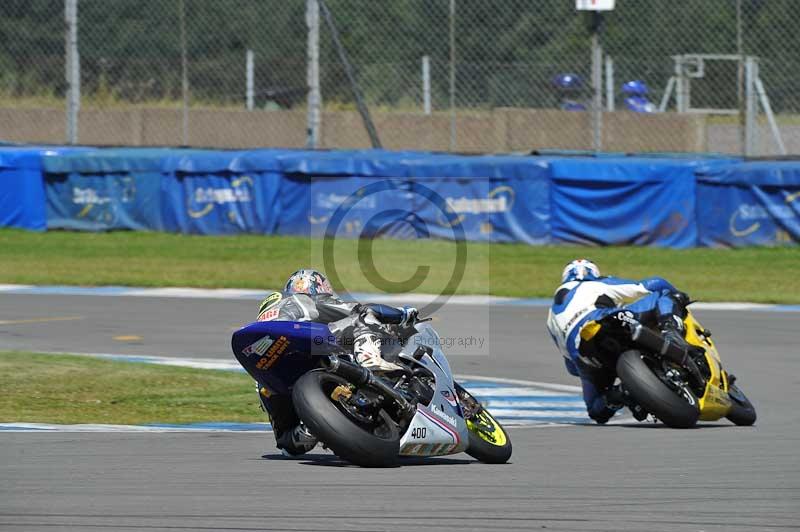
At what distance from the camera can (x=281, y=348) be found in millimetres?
6578

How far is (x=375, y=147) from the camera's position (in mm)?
20844

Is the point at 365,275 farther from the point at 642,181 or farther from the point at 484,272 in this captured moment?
the point at 642,181

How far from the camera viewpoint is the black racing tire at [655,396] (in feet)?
28.5

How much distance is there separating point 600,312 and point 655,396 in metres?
0.65

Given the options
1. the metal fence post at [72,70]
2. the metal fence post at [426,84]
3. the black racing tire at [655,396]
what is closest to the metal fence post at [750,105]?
the metal fence post at [426,84]

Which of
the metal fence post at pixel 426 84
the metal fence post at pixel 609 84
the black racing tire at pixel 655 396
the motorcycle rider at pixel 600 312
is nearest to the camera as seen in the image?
the black racing tire at pixel 655 396

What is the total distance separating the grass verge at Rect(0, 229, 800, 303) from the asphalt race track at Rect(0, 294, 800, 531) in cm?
650

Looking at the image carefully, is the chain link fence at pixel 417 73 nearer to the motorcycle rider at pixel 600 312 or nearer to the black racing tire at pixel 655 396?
the motorcycle rider at pixel 600 312

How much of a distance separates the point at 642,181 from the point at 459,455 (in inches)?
451

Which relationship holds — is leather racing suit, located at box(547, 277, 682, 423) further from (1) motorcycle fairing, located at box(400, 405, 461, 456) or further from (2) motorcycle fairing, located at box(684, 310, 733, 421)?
(1) motorcycle fairing, located at box(400, 405, 461, 456)

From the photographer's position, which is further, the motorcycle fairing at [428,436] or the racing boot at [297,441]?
the racing boot at [297,441]

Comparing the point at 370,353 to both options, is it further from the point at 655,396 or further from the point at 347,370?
the point at 655,396

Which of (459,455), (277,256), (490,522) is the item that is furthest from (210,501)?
(277,256)

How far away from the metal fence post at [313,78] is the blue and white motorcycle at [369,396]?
13.5 meters
